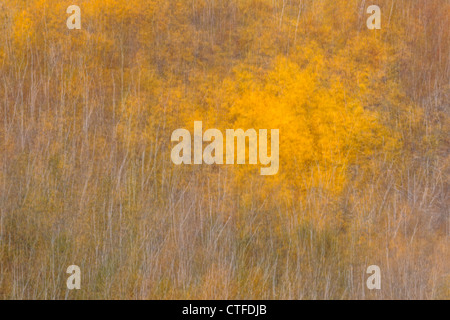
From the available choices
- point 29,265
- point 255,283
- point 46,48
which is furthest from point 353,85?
point 29,265

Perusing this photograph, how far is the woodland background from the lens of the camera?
14.9 ft

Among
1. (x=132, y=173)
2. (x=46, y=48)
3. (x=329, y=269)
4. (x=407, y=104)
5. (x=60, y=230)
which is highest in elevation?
(x=46, y=48)

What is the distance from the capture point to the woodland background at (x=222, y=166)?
14.9 feet

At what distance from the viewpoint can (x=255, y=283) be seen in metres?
4.54

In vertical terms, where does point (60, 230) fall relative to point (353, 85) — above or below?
below

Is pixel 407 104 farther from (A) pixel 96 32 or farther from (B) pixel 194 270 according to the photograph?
(A) pixel 96 32

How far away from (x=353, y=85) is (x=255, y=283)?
1.76 m

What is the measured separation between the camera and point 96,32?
15.3 ft

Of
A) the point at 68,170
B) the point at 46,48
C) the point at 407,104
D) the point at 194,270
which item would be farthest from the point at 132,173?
the point at 407,104

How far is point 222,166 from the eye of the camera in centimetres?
460
